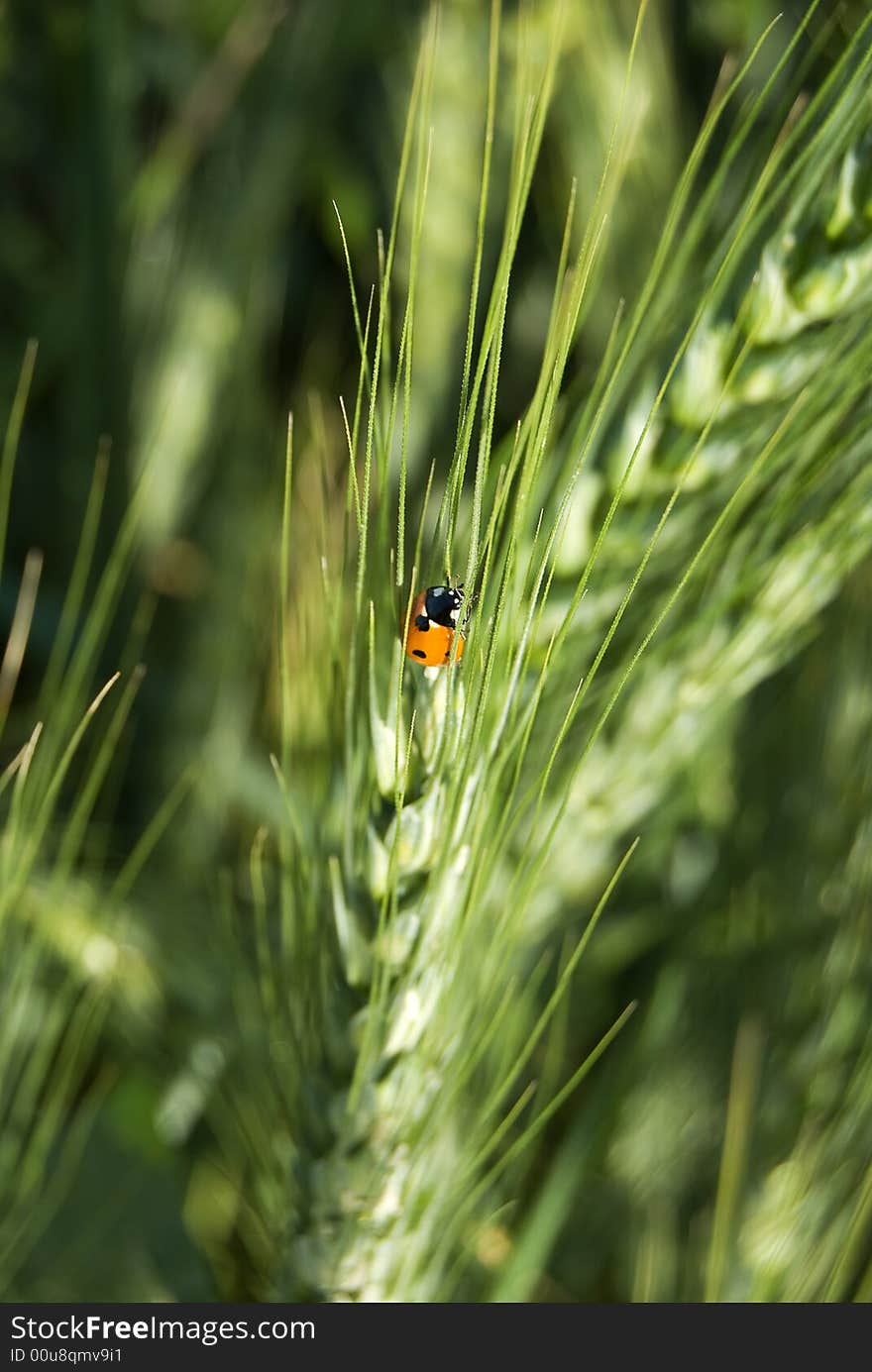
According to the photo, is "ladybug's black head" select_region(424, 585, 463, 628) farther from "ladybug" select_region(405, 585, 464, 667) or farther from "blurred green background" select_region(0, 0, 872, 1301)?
"blurred green background" select_region(0, 0, 872, 1301)

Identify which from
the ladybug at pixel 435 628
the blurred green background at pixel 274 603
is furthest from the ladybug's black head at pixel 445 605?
the blurred green background at pixel 274 603

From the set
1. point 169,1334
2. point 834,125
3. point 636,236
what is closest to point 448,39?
point 636,236

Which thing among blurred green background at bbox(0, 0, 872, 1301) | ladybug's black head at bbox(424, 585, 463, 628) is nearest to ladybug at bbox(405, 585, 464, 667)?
ladybug's black head at bbox(424, 585, 463, 628)

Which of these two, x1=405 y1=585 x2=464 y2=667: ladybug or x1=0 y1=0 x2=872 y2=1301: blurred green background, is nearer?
x1=405 y1=585 x2=464 y2=667: ladybug

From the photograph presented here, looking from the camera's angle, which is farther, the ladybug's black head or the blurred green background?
the blurred green background

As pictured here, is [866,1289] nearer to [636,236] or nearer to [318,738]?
[318,738]
